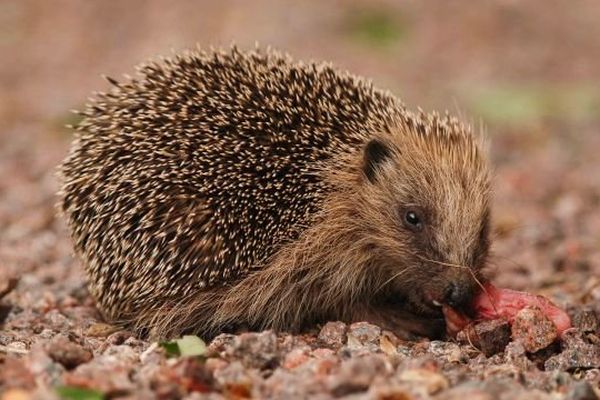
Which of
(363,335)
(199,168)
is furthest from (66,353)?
(363,335)

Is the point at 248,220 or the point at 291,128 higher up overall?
the point at 291,128

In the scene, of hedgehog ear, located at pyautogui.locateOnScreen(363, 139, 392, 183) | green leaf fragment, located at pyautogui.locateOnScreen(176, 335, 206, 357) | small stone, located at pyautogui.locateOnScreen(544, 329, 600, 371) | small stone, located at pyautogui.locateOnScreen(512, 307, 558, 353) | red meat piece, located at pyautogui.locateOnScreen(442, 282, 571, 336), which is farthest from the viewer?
hedgehog ear, located at pyautogui.locateOnScreen(363, 139, 392, 183)

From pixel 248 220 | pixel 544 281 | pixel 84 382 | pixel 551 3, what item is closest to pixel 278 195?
pixel 248 220

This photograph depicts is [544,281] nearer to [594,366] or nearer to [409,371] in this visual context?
[594,366]

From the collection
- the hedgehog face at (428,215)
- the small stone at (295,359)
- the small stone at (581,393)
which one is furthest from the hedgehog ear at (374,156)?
the small stone at (581,393)

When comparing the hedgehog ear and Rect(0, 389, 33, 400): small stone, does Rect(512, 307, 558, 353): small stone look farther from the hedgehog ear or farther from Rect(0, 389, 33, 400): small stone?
Rect(0, 389, 33, 400): small stone

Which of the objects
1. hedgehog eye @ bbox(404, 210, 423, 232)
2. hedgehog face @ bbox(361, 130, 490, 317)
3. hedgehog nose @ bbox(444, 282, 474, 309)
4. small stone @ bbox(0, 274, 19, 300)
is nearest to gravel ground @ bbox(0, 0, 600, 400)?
small stone @ bbox(0, 274, 19, 300)
